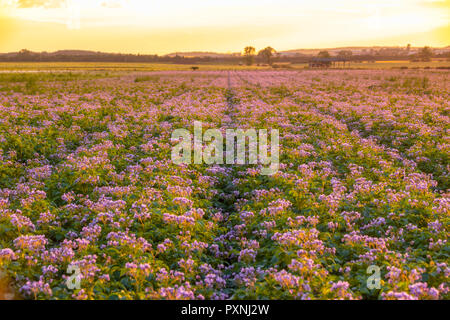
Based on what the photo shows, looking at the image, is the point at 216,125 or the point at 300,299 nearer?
the point at 300,299

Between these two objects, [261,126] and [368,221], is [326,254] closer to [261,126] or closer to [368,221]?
[368,221]

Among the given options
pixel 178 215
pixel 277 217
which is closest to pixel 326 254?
pixel 277 217

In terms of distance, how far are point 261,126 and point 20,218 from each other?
13634 mm

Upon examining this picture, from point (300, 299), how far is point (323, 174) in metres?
6.99

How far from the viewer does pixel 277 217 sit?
8656 mm

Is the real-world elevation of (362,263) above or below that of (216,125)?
below

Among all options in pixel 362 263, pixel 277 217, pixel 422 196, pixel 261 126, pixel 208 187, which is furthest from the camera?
pixel 261 126

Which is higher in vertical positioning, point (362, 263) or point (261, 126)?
point (261, 126)
